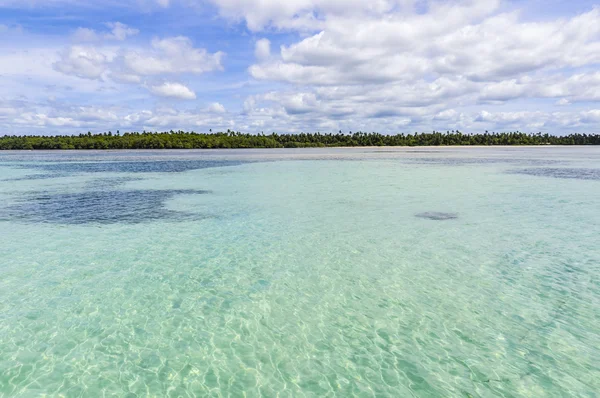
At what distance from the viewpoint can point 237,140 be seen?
175 metres

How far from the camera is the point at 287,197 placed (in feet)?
86.2

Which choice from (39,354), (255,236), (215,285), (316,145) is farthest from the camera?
(316,145)

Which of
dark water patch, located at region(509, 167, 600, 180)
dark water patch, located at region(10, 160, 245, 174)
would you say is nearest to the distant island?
dark water patch, located at region(10, 160, 245, 174)

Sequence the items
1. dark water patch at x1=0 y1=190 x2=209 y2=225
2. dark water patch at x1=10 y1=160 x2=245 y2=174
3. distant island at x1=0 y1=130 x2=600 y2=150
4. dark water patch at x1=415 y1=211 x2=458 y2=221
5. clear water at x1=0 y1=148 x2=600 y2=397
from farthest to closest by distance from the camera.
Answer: distant island at x1=0 y1=130 x2=600 y2=150 < dark water patch at x1=10 y1=160 x2=245 y2=174 < dark water patch at x1=0 y1=190 x2=209 y2=225 < dark water patch at x1=415 y1=211 x2=458 y2=221 < clear water at x1=0 y1=148 x2=600 y2=397

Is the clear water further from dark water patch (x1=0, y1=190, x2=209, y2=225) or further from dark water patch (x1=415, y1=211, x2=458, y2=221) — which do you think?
dark water patch (x1=0, y1=190, x2=209, y2=225)

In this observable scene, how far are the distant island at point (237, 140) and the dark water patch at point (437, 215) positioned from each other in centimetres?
15684

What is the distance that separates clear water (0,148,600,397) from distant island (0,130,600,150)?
514 feet

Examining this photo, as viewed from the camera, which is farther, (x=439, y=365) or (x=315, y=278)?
(x=315, y=278)

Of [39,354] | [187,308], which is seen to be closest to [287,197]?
[187,308]

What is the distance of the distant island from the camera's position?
164500mm

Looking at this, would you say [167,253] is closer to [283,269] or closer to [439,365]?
[283,269]

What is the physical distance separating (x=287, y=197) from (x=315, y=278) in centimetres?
1542

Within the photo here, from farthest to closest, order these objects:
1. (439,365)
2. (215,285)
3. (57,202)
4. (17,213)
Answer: (57,202) < (17,213) < (215,285) < (439,365)

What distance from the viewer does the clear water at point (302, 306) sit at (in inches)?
259
